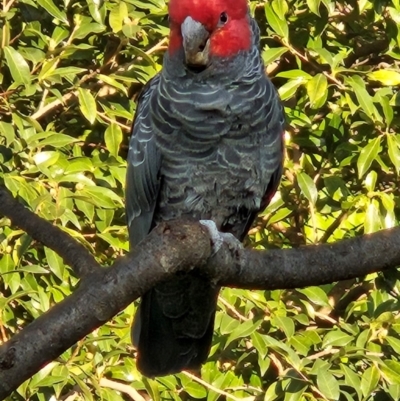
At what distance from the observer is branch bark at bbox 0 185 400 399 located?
1.53 m

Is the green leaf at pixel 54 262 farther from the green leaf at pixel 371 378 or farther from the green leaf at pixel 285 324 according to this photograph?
the green leaf at pixel 371 378

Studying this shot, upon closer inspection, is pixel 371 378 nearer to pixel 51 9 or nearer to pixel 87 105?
pixel 87 105

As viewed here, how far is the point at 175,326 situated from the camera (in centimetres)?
268

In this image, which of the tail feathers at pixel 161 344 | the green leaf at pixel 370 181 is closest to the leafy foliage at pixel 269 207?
the green leaf at pixel 370 181

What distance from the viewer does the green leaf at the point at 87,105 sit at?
2.76 metres

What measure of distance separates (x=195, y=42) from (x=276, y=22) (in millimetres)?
640

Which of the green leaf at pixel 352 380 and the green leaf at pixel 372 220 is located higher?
the green leaf at pixel 372 220

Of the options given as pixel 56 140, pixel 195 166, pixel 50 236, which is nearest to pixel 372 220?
pixel 195 166

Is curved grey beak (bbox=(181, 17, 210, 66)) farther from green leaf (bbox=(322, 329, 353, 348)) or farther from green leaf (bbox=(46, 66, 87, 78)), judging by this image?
green leaf (bbox=(322, 329, 353, 348))

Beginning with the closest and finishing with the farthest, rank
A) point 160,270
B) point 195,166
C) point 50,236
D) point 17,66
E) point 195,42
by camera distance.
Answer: point 160,270
point 50,236
point 195,42
point 195,166
point 17,66

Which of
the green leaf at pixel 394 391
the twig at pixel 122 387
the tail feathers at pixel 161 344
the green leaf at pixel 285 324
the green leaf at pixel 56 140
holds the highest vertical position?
the green leaf at pixel 56 140

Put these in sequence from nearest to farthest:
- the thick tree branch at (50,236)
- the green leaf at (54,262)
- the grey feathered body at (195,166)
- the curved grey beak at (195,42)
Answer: the thick tree branch at (50,236) → the curved grey beak at (195,42) → the grey feathered body at (195,166) → the green leaf at (54,262)

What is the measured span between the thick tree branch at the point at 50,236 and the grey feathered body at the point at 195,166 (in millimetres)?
517

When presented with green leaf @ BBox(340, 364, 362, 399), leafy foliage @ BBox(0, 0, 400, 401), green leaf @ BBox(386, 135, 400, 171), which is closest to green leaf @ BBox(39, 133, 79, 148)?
leafy foliage @ BBox(0, 0, 400, 401)
